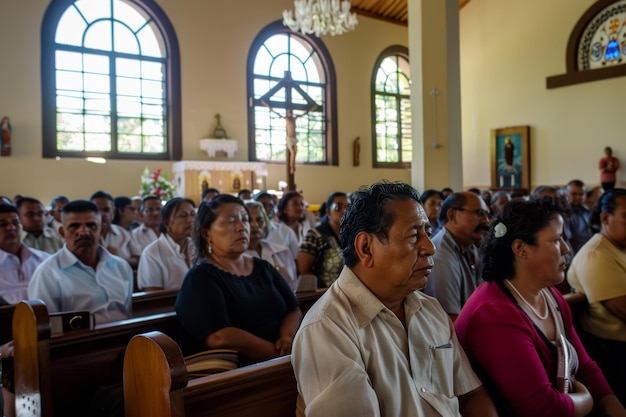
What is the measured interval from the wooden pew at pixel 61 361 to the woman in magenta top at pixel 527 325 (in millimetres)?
1224

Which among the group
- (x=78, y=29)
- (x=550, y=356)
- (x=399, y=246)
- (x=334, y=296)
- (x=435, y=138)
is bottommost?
(x=550, y=356)

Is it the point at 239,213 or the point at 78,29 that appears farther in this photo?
the point at 78,29

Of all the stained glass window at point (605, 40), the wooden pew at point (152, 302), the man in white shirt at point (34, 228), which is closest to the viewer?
the wooden pew at point (152, 302)

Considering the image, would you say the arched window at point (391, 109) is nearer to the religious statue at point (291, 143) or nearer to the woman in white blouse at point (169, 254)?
the religious statue at point (291, 143)

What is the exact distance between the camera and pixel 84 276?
7.88 feet

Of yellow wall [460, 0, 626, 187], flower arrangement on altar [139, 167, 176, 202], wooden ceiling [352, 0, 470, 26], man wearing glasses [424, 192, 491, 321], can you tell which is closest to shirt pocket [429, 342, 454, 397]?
man wearing glasses [424, 192, 491, 321]

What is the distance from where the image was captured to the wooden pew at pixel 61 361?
1647mm

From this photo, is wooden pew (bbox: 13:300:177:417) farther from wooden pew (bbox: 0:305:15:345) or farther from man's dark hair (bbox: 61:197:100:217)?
man's dark hair (bbox: 61:197:100:217)

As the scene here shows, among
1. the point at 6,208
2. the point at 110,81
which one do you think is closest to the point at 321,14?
the point at 110,81

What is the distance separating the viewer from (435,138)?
739 centimetres

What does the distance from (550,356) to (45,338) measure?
63.6 inches

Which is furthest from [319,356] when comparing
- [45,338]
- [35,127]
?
[35,127]

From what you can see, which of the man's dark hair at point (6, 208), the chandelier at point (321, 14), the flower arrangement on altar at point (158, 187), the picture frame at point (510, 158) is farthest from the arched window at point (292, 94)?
the man's dark hair at point (6, 208)

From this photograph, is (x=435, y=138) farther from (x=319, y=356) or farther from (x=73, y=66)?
(x=319, y=356)
